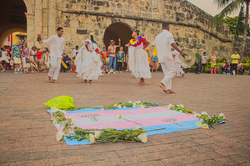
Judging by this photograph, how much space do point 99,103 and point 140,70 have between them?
186 inches

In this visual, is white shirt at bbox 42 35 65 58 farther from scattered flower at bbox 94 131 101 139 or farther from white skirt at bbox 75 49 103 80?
scattered flower at bbox 94 131 101 139

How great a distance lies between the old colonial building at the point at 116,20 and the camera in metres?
17.4

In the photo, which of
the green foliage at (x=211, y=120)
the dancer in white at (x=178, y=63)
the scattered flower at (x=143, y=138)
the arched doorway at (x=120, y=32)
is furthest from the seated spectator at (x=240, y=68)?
the scattered flower at (x=143, y=138)

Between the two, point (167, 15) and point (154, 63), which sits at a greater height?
point (167, 15)

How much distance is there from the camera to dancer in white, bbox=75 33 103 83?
1013cm

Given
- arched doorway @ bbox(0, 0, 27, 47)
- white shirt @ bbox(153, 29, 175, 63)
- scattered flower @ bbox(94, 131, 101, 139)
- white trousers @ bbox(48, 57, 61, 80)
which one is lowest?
scattered flower @ bbox(94, 131, 101, 139)

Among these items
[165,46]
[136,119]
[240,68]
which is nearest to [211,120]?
[136,119]

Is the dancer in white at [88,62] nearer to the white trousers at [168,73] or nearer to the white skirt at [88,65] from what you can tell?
the white skirt at [88,65]

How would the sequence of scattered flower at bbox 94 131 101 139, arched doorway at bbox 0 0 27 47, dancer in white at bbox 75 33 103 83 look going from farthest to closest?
arched doorway at bbox 0 0 27 47
dancer in white at bbox 75 33 103 83
scattered flower at bbox 94 131 101 139

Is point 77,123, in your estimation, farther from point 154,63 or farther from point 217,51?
point 217,51

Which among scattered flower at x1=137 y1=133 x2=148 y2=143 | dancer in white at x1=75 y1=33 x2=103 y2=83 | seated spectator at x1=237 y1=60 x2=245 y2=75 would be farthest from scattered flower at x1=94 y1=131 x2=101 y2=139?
seated spectator at x1=237 y1=60 x2=245 y2=75

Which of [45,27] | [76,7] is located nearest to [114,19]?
[76,7]

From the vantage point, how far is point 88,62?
33.5ft

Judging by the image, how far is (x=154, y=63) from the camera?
71.6 feet
